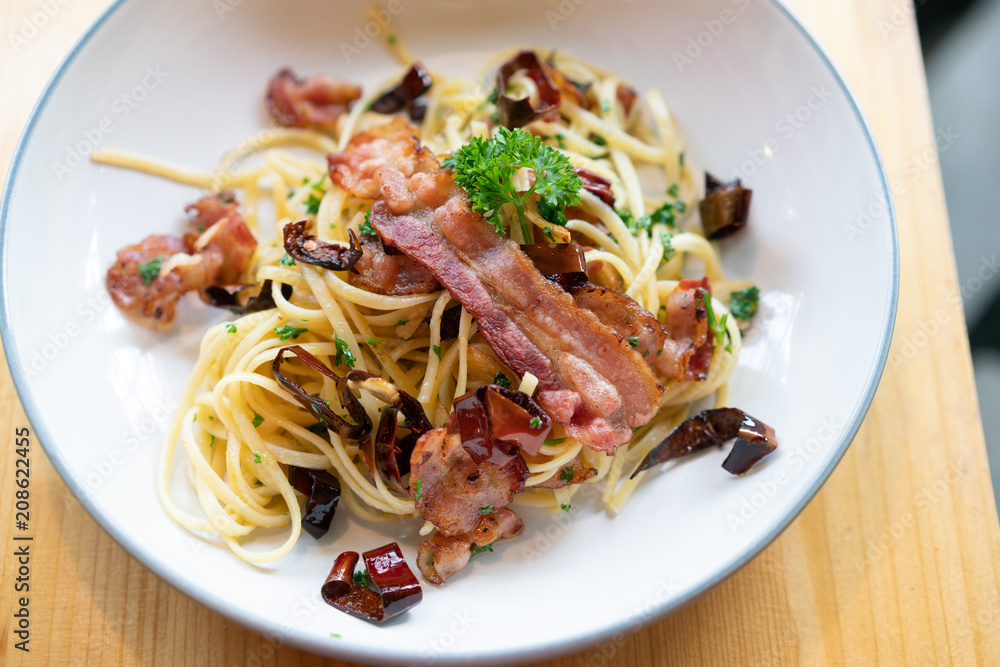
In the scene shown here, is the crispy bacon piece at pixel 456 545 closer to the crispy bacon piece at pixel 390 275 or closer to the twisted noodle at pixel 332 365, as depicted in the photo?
the twisted noodle at pixel 332 365

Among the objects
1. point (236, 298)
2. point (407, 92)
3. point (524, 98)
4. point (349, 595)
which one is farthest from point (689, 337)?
point (236, 298)

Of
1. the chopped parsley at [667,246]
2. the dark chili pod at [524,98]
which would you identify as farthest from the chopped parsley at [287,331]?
the chopped parsley at [667,246]

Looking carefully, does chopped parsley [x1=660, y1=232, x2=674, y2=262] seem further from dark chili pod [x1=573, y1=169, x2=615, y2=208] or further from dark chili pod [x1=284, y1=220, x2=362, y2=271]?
dark chili pod [x1=284, y1=220, x2=362, y2=271]

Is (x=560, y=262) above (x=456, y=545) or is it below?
above

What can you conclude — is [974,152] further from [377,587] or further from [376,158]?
[377,587]

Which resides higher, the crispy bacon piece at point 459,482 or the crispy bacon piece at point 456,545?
the crispy bacon piece at point 459,482

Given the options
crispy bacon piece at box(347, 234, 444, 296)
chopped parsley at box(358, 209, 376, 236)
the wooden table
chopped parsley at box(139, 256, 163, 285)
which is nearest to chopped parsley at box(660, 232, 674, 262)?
crispy bacon piece at box(347, 234, 444, 296)
